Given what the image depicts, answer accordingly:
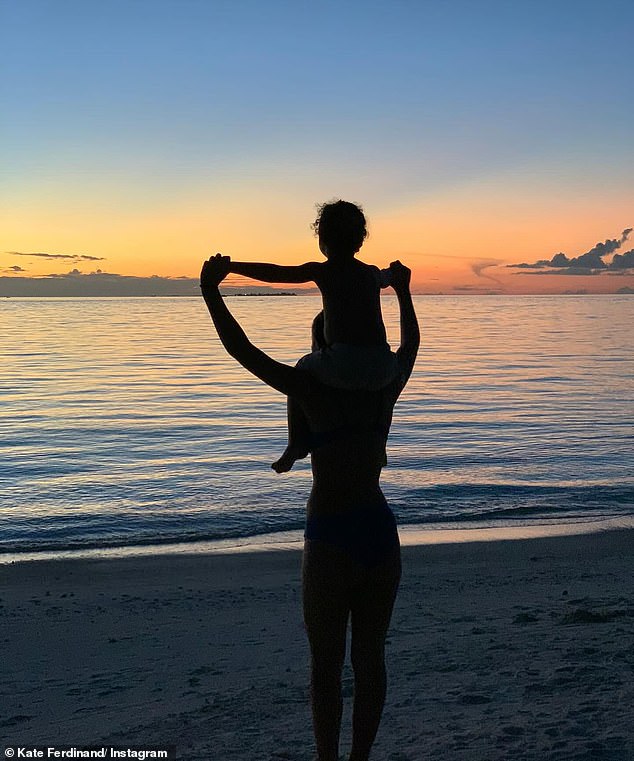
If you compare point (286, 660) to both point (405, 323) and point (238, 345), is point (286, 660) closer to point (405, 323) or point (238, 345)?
point (405, 323)

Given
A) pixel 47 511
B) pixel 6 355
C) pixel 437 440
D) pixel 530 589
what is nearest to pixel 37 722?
pixel 530 589

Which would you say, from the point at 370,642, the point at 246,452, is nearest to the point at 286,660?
the point at 370,642

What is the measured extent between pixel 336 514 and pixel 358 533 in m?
0.11

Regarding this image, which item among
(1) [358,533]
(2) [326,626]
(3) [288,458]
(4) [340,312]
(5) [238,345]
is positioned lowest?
(2) [326,626]

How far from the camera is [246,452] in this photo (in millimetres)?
19359

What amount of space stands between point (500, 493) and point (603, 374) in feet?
84.4

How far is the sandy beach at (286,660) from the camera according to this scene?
A: 4918mm

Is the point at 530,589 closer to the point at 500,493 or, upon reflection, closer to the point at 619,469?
the point at 500,493

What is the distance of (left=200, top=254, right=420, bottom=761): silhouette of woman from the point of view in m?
3.25

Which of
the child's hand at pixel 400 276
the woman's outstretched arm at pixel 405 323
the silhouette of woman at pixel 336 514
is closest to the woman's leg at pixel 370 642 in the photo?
the silhouette of woman at pixel 336 514

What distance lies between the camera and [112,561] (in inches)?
411

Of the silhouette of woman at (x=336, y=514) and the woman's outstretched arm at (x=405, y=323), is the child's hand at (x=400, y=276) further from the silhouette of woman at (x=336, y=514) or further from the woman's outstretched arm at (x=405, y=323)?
the silhouette of woman at (x=336, y=514)

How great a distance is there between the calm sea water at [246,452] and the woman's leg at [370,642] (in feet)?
27.6

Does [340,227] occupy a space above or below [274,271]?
above
